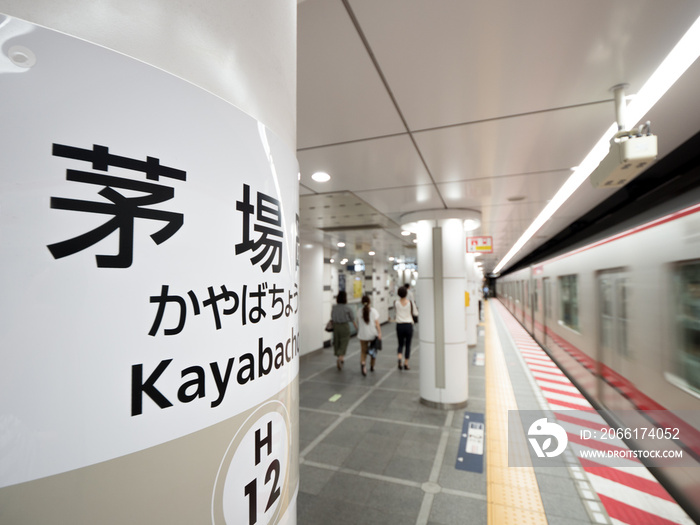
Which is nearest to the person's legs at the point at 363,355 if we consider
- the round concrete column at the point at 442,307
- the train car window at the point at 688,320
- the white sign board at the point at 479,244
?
the round concrete column at the point at 442,307

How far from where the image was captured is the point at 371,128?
253cm

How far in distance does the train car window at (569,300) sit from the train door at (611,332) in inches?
47.0

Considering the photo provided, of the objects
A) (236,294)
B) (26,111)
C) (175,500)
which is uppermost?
(26,111)

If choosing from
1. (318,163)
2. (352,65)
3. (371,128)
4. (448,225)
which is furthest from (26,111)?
(448,225)

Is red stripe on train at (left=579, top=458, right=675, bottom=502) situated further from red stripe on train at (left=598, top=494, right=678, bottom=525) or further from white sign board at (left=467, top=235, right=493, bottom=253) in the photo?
white sign board at (left=467, top=235, right=493, bottom=253)

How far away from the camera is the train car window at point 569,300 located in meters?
5.68

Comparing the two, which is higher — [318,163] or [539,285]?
[318,163]

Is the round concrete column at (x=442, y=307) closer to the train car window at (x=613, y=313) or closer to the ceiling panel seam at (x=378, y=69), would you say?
the train car window at (x=613, y=313)

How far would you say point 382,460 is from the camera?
11.3 ft

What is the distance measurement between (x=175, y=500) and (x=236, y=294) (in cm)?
39

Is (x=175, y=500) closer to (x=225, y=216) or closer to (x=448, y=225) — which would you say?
(x=225, y=216)

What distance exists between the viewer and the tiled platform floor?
8.86 ft

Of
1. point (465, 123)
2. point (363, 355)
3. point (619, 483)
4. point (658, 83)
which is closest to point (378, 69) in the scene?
point (465, 123)

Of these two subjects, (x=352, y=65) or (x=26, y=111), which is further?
(x=352, y=65)
